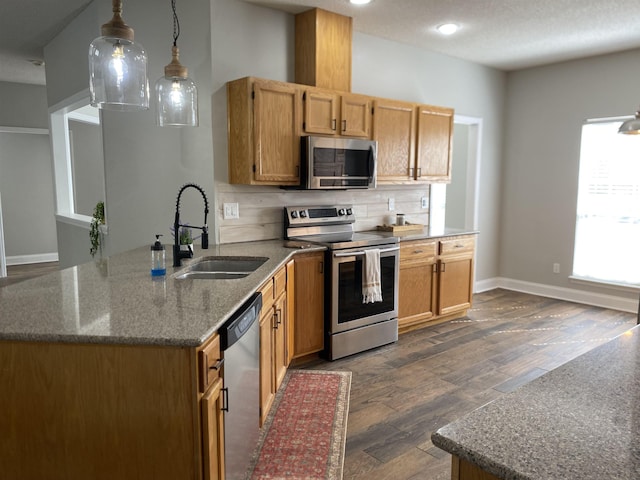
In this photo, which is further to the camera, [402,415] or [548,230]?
[548,230]

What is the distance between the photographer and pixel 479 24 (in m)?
4.15

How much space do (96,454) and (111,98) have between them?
1.28 meters

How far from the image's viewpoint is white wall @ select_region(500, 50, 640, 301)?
510 centimetres

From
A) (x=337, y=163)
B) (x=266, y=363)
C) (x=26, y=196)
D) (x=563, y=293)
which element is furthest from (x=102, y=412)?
(x=26, y=196)

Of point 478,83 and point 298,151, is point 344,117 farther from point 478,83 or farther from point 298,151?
point 478,83

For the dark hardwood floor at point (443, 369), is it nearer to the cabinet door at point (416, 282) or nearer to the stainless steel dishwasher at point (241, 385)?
the cabinet door at point (416, 282)

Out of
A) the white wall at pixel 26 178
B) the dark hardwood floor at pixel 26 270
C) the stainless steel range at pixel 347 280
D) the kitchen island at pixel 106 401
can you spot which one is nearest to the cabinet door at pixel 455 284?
the stainless steel range at pixel 347 280

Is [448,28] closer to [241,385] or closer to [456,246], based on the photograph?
[456,246]

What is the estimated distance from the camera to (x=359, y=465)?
7.80 ft

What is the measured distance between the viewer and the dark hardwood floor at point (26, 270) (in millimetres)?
6784

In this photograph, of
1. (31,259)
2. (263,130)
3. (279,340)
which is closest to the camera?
(279,340)

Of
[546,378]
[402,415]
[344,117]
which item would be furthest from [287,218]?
[546,378]

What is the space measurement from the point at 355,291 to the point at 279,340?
3.24 ft

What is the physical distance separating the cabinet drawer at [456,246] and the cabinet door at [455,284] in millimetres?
73
